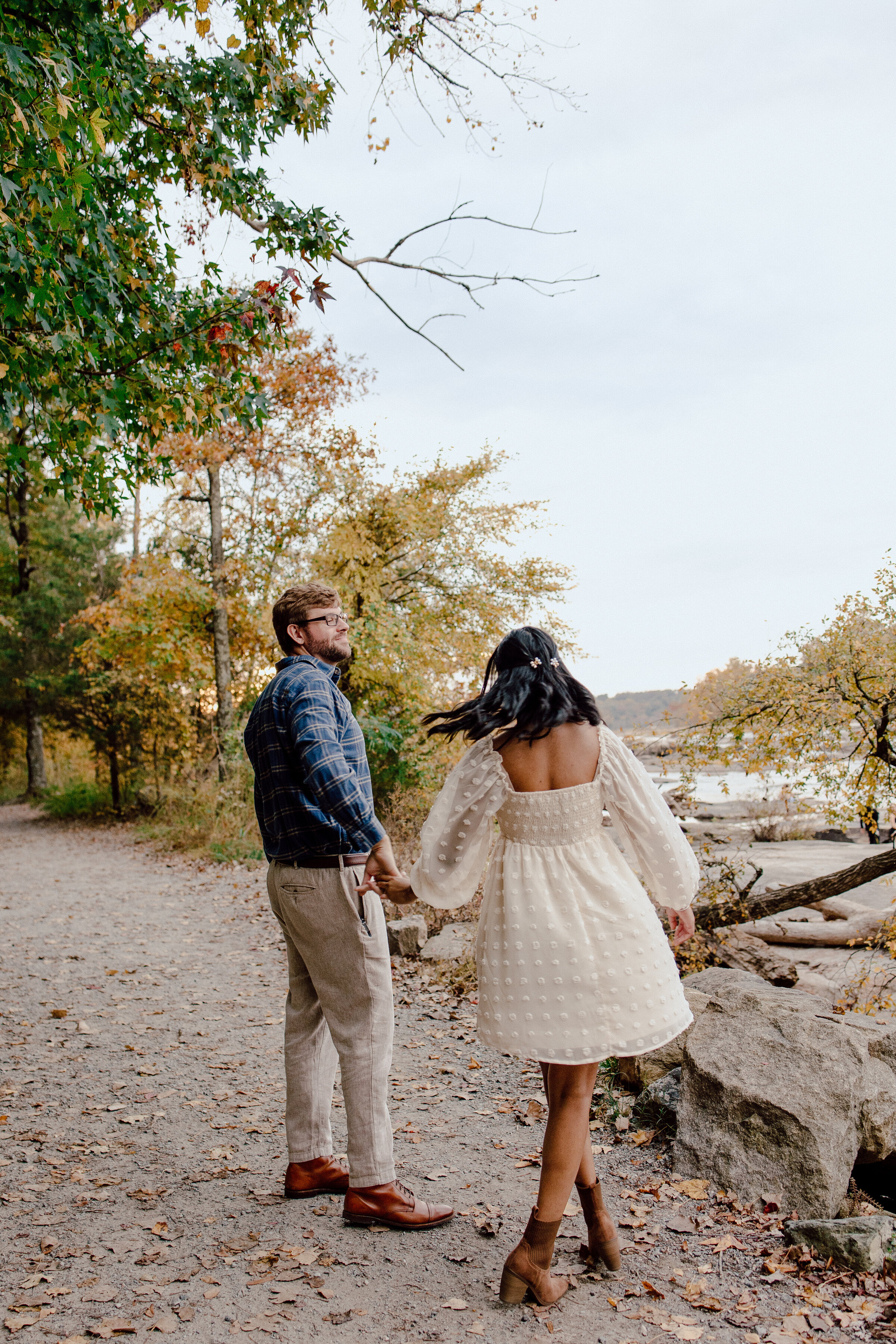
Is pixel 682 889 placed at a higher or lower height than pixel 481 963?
higher

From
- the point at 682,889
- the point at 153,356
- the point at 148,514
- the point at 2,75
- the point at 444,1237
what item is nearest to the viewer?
the point at 682,889

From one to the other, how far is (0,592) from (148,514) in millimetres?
7352

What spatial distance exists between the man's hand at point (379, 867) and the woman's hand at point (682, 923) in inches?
36.0

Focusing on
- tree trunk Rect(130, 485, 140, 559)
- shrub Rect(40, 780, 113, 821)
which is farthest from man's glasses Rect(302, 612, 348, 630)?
shrub Rect(40, 780, 113, 821)

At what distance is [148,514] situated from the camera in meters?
19.2

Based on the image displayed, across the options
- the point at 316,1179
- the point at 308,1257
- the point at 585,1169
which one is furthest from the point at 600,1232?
the point at 316,1179

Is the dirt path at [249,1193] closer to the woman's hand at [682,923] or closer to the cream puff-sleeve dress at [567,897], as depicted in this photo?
the cream puff-sleeve dress at [567,897]

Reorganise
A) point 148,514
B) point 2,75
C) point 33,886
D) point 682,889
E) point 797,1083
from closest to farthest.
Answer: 1. point 682,889
2. point 797,1083
3. point 2,75
4. point 33,886
5. point 148,514

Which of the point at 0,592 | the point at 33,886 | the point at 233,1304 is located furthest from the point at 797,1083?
the point at 0,592

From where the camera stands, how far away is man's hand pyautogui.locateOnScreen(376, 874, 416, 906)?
2.94 meters

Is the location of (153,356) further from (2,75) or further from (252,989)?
(252,989)

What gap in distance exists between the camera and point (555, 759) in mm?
2771

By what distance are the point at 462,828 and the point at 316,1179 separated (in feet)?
5.56

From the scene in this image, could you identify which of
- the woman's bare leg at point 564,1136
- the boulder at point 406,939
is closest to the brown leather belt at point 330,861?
the woman's bare leg at point 564,1136
